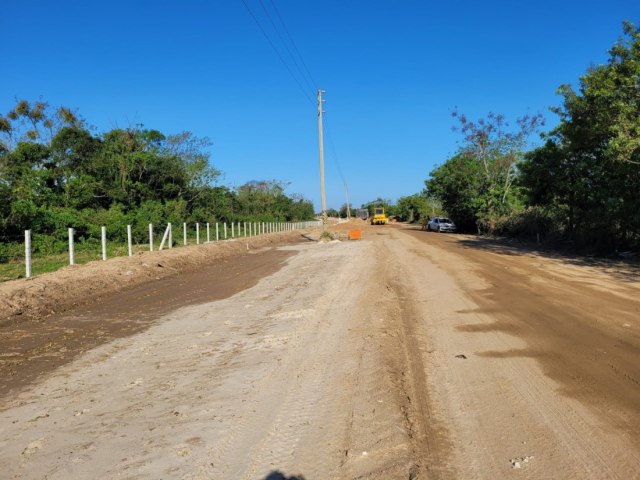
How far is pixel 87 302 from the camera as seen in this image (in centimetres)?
1133

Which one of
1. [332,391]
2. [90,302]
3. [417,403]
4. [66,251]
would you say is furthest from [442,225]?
[417,403]

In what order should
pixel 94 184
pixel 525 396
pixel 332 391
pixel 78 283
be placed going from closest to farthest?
pixel 525 396 → pixel 332 391 → pixel 78 283 → pixel 94 184

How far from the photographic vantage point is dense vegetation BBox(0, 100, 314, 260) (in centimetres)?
2459

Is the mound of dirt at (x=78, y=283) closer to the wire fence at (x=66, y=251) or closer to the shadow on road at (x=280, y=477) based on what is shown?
the wire fence at (x=66, y=251)

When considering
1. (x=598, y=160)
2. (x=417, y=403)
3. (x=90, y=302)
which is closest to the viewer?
(x=417, y=403)

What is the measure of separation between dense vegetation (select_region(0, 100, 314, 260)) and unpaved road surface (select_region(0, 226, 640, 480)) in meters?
18.1

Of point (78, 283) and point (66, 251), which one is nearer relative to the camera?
point (78, 283)

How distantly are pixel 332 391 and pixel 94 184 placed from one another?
115ft

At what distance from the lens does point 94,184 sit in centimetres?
3541

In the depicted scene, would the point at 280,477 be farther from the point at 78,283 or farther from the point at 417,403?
the point at 78,283

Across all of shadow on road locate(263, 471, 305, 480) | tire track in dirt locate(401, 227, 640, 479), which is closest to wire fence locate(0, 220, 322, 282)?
tire track in dirt locate(401, 227, 640, 479)

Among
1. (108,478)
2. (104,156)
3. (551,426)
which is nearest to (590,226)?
(551,426)

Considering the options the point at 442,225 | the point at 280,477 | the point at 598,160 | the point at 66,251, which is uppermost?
the point at 598,160

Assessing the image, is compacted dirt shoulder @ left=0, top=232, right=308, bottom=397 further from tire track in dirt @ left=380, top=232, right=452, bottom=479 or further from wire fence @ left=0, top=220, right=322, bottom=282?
tire track in dirt @ left=380, top=232, right=452, bottom=479
